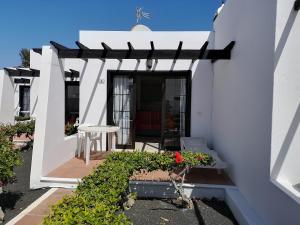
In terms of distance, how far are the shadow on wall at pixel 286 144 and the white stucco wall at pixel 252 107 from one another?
0.13 metres

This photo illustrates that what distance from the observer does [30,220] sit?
13.7 feet

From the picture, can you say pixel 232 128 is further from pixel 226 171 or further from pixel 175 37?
pixel 175 37

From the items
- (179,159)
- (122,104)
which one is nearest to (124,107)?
(122,104)

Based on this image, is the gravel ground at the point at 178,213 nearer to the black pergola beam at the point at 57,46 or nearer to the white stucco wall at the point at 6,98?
the black pergola beam at the point at 57,46

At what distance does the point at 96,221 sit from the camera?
241 cm

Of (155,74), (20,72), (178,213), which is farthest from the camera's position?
(20,72)

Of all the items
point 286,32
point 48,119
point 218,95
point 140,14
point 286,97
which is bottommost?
point 48,119

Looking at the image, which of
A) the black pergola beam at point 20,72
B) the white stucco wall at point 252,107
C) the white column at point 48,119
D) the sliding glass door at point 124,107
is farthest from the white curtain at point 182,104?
the black pergola beam at point 20,72

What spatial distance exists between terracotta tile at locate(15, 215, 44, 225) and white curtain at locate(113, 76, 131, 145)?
4.88 metres

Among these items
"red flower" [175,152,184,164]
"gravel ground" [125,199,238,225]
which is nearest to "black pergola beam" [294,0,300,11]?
"red flower" [175,152,184,164]

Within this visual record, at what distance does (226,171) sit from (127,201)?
2.65 metres

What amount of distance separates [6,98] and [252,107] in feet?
31.1

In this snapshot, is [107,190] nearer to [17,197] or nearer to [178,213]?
[178,213]

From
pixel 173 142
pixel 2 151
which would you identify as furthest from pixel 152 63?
pixel 2 151
